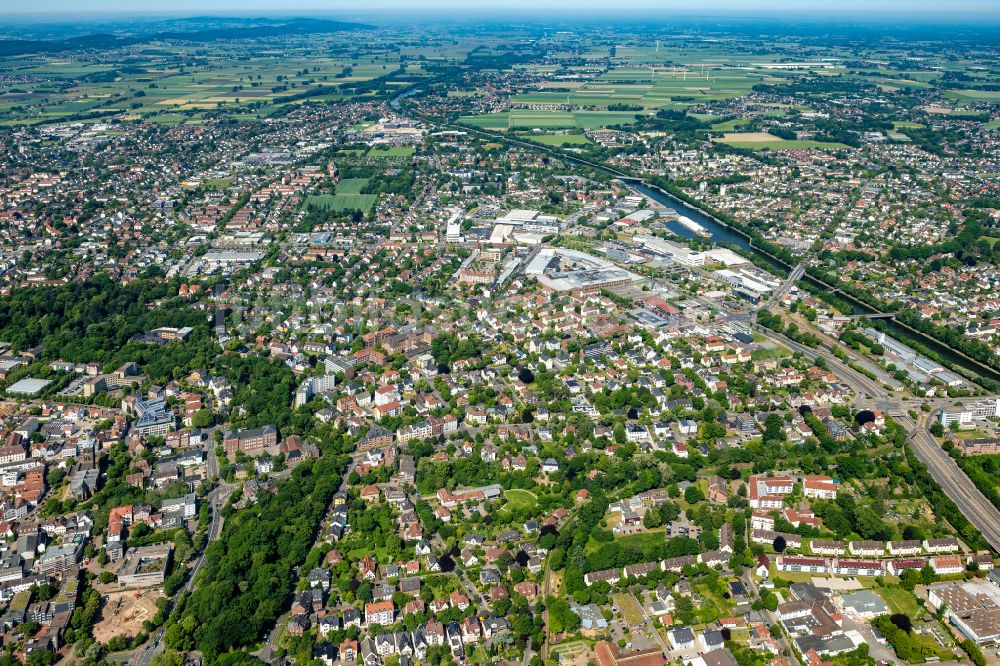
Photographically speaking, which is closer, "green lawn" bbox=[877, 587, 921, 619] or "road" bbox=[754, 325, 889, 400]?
"green lawn" bbox=[877, 587, 921, 619]

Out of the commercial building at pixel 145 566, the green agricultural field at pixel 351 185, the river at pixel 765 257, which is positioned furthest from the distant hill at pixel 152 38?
the commercial building at pixel 145 566

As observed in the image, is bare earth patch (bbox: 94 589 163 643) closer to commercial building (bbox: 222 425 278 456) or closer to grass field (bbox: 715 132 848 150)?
commercial building (bbox: 222 425 278 456)

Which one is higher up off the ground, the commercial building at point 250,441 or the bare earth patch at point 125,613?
the commercial building at point 250,441

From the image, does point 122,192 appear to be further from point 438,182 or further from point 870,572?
point 870,572

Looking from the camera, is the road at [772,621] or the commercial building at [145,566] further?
the commercial building at [145,566]

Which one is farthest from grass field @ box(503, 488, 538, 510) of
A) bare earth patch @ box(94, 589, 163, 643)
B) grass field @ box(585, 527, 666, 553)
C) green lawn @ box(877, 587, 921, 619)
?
bare earth patch @ box(94, 589, 163, 643)

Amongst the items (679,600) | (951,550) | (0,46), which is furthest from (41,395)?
(0,46)

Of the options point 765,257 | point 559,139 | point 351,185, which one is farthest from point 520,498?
point 559,139

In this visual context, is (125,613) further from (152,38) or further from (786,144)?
(152,38)

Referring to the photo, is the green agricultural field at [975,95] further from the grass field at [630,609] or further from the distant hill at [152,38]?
the distant hill at [152,38]
